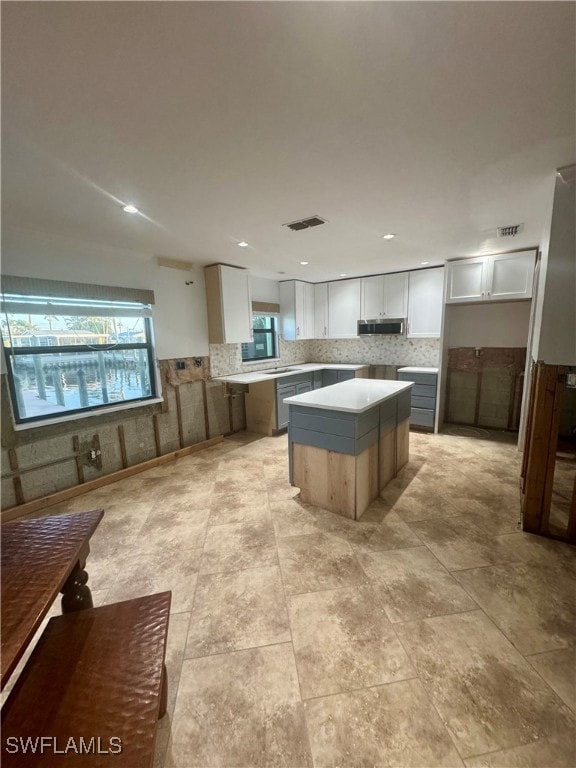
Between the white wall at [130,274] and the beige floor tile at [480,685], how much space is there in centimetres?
370

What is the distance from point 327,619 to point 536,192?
3116 mm

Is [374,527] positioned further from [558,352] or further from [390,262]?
[390,262]

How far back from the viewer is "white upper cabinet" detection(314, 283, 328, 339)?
5.71 m

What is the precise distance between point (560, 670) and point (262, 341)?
4.85 m

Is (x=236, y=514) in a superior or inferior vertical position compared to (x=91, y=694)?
inferior

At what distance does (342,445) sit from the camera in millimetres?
2461

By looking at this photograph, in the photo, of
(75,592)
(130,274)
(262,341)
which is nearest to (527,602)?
(75,592)

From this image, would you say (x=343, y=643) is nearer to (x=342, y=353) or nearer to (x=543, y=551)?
(x=543, y=551)

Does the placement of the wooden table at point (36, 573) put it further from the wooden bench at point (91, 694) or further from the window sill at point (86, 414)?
the window sill at point (86, 414)

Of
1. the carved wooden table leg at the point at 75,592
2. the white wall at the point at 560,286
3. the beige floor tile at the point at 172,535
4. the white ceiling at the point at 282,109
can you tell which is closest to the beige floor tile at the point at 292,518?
the beige floor tile at the point at 172,535

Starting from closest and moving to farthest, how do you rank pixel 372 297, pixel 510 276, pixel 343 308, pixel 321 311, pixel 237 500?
pixel 237 500
pixel 510 276
pixel 372 297
pixel 343 308
pixel 321 311

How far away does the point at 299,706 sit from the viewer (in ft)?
4.17

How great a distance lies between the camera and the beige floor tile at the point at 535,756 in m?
1.08

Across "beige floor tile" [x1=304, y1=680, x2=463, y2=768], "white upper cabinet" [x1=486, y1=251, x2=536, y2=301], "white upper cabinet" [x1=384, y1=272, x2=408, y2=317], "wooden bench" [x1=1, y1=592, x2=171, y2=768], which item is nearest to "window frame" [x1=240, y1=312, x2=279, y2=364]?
"white upper cabinet" [x1=384, y1=272, x2=408, y2=317]
